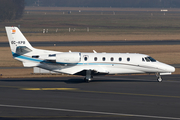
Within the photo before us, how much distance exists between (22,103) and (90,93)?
22.1 ft

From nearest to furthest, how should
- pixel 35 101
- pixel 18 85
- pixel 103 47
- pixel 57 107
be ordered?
1. pixel 57 107
2. pixel 35 101
3. pixel 18 85
4. pixel 103 47

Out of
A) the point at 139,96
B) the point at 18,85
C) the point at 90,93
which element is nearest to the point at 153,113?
the point at 139,96

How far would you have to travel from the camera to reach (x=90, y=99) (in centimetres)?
2767

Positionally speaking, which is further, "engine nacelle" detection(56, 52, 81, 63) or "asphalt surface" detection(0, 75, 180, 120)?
"engine nacelle" detection(56, 52, 81, 63)

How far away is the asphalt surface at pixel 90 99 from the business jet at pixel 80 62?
1.33 meters

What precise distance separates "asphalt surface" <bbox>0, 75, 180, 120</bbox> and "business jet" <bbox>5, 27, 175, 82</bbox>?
133 centimetres

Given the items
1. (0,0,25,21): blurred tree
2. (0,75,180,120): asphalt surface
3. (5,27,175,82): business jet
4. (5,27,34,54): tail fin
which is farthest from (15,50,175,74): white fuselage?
(0,0,25,21): blurred tree

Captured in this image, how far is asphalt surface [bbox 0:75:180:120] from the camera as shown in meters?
23.0

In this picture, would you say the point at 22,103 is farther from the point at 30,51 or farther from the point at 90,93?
the point at 30,51

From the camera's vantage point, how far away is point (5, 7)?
500 feet

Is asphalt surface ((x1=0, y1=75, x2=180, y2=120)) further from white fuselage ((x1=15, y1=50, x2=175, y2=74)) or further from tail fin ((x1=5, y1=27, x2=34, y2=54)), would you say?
tail fin ((x1=5, y1=27, x2=34, y2=54))

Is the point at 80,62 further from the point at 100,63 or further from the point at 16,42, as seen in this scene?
the point at 16,42

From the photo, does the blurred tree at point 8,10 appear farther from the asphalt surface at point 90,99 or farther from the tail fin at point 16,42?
the tail fin at point 16,42

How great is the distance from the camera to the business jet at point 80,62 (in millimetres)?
35906
